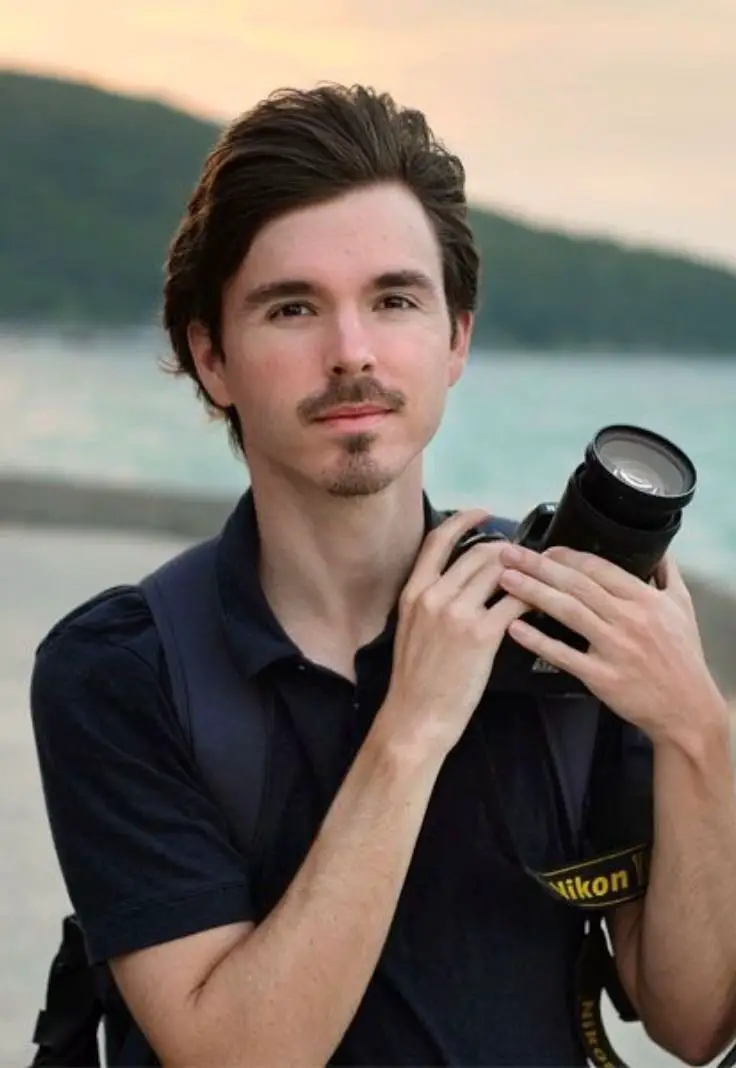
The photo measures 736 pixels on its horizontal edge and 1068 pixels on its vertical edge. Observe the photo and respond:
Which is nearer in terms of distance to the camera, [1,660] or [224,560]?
[224,560]

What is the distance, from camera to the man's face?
1.80 meters

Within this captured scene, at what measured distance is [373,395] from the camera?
1790 mm

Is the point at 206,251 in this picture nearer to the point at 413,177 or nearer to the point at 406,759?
the point at 413,177

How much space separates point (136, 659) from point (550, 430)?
30.7 metres

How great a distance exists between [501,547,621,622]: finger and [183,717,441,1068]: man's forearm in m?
0.23

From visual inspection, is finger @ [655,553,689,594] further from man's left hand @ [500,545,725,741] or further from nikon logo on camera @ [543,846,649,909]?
nikon logo on camera @ [543,846,649,909]

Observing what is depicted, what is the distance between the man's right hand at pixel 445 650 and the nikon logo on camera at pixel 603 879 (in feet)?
0.69

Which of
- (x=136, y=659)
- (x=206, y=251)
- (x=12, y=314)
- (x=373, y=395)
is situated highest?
(x=12, y=314)

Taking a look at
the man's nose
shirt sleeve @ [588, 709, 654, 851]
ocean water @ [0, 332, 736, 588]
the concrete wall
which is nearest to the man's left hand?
shirt sleeve @ [588, 709, 654, 851]

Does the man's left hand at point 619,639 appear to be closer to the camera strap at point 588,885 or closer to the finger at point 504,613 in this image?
the finger at point 504,613

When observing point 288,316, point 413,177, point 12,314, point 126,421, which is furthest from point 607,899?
point 12,314

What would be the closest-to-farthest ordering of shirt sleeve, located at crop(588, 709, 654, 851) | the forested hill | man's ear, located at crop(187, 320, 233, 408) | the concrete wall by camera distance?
shirt sleeve, located at crop(588, 709, 654, 851), man's ear, located at crop(187, 320, 233, 408), the concrete wall, the forested hill

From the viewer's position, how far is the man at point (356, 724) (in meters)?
1.69

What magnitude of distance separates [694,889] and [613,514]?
1.45ft
